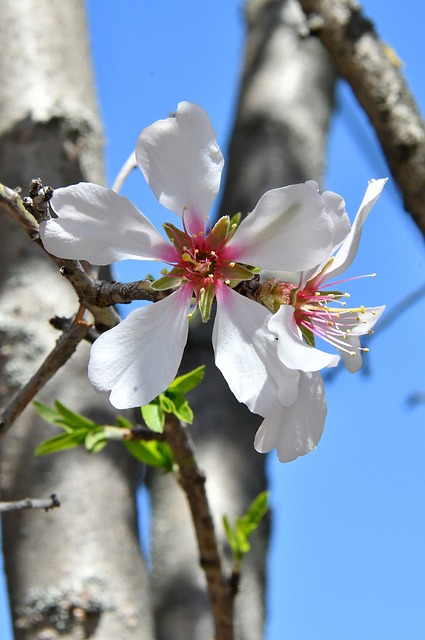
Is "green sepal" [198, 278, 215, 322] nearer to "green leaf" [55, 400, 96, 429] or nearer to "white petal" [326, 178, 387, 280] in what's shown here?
"white petal" [326, 178, 387, 280]

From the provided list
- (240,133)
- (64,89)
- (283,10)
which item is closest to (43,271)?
(64,89)

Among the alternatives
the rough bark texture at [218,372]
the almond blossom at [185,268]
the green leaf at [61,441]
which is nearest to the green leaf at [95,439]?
the green leaf at [61,441]

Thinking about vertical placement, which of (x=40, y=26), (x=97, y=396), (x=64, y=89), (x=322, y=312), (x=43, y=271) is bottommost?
(x=322, y=312)

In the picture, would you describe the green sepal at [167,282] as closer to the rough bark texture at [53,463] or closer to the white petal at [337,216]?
the white petal at [337,216]

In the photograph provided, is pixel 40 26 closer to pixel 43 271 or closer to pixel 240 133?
pixel 43 271

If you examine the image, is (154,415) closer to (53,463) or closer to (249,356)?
(249,356)

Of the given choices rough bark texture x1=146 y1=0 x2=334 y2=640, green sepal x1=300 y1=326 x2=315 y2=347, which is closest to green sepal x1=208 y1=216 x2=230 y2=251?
green sepal x1=300 y1=326 x2=315 y2=347

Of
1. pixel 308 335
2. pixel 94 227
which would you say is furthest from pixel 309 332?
pixel 94 227
